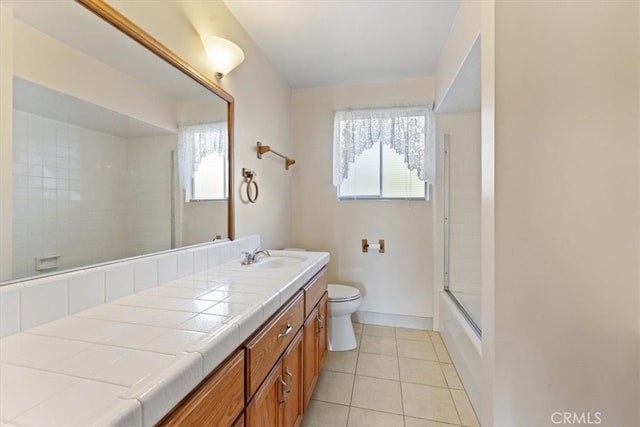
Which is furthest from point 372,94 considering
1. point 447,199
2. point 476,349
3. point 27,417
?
point 27,417

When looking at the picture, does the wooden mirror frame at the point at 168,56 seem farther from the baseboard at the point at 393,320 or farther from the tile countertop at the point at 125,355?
the baseboard at the point at 393,320

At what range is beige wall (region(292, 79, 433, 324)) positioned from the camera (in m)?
2.62

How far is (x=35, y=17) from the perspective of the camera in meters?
0.79

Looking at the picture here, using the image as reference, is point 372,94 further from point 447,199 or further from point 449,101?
point 447,199

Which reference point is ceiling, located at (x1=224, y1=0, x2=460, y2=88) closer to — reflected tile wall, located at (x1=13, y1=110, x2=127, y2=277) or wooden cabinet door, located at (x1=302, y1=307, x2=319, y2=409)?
reflected tile wall, located at (x1=13, y1=110, x2=127, y2=277)

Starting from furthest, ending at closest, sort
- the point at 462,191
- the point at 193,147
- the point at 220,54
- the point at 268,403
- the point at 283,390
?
the point at 462,191, the point at 220,54, the point at 193,147, the point at 283,390, the point at 268,403

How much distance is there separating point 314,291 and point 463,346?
3.57ft

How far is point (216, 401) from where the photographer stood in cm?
67

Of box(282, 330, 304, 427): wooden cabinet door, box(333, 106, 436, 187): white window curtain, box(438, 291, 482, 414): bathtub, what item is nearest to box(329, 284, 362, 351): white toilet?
box(438, 291, 482, 414): bathtub

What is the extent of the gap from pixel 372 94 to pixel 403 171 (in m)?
0.82

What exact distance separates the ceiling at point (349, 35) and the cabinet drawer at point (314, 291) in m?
1.68

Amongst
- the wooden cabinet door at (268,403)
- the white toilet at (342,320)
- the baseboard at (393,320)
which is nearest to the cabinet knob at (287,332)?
the wooden cabinet door at (268,403)

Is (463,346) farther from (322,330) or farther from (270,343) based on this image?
(270,343)

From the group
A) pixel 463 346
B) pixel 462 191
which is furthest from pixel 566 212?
pixel 462 191
